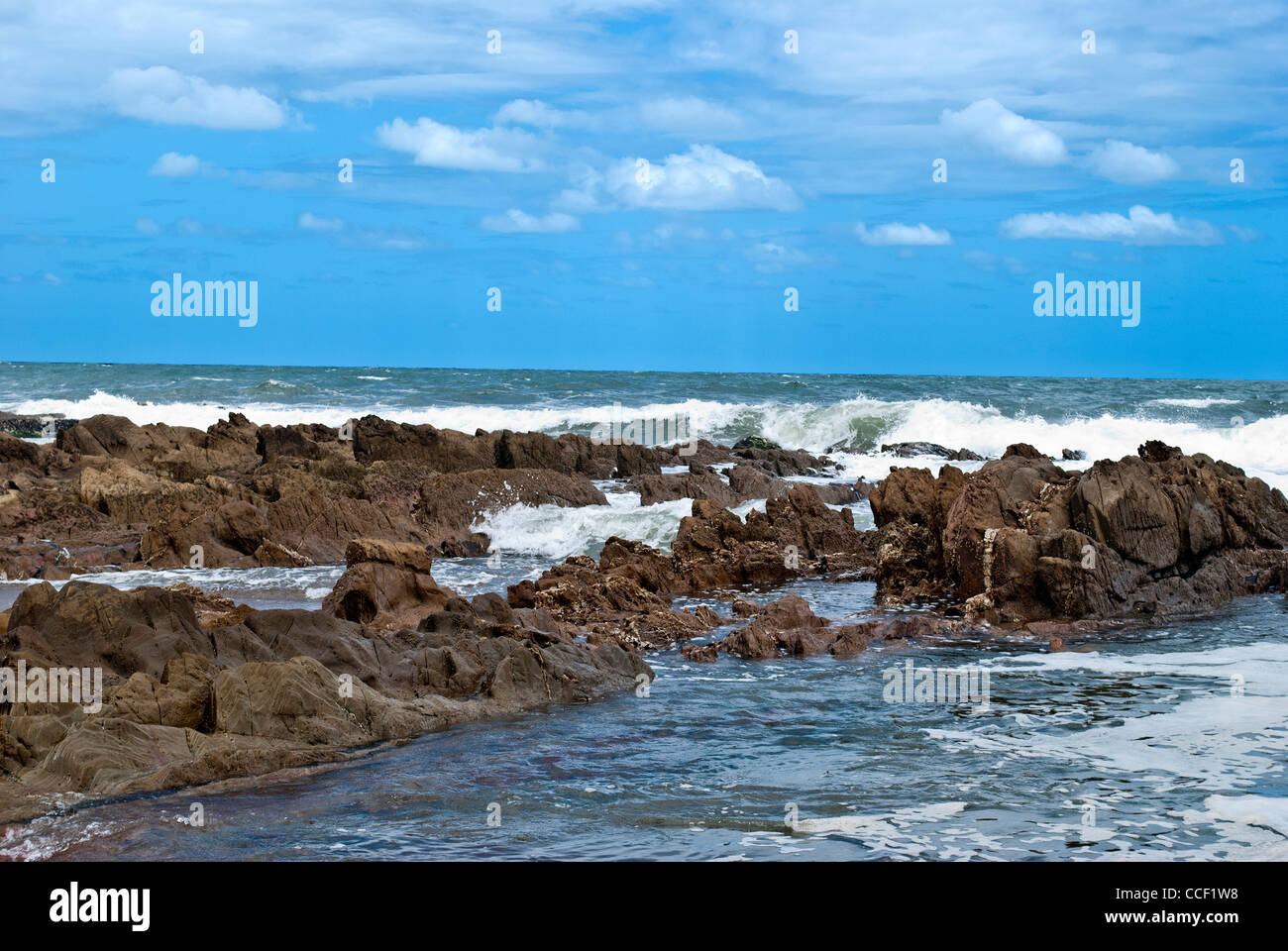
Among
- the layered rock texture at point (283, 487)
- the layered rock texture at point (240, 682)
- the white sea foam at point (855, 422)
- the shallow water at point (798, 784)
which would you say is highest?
the white sea foam at point (855, 422)

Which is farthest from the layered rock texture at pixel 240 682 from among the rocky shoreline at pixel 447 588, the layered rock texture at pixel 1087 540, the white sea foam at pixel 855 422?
the white sea foam at pixel 855 422

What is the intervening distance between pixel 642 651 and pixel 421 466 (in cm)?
1080

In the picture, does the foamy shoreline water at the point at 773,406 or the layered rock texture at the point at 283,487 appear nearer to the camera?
the layered rock texture at the point at 283,487

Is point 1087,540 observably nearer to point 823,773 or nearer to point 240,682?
point 823,773

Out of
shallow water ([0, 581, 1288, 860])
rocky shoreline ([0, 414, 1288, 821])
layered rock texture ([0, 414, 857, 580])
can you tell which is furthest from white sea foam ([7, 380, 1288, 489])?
shallow water ([0, 581, 1288, 860])

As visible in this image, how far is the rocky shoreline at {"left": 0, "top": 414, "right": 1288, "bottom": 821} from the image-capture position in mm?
7508

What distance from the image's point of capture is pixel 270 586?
14109 mm

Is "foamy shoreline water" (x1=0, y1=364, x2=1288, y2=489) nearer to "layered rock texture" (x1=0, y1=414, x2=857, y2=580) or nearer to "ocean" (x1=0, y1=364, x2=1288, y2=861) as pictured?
"layered rock texture" (x1=0, y1=414, x2=857, y2=580)

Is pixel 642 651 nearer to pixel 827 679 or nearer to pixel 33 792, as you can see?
pixel 827 679

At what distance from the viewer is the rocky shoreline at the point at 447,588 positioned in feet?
24.6

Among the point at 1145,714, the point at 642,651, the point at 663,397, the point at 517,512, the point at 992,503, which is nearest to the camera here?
the point at 1145,714

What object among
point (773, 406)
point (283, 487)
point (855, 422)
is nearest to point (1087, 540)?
point (283, 487)

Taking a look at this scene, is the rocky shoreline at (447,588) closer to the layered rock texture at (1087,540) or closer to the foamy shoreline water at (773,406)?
the layered rock texture at (1087,540)
